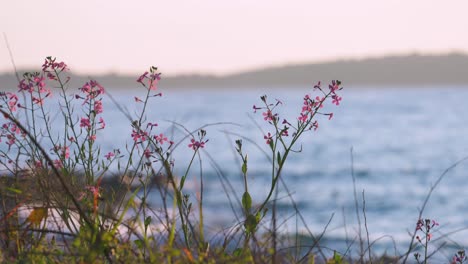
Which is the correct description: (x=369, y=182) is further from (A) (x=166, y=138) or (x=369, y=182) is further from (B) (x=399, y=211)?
(A) (x=166, y=138)

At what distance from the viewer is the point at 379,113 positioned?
96.2 m

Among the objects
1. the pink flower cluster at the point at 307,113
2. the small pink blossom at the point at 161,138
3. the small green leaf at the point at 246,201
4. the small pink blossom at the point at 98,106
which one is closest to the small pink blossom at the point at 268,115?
the pink flower cluster at the point at 307,113

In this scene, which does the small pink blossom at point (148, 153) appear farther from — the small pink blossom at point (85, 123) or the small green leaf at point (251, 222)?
the small green leaf at point (251, 222)

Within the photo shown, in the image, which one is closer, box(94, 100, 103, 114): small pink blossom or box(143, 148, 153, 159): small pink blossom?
box(143, 148, 153, 159): small pink blossom

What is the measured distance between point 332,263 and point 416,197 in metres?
27.0

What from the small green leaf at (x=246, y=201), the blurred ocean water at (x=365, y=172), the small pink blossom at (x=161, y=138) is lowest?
the small green leaf at (x=246, y=201)

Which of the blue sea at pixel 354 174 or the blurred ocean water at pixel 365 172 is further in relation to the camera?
the blurred ocean water at pixel 365 172

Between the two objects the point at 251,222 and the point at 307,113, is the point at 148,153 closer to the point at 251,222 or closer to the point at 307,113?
the point at 251,222

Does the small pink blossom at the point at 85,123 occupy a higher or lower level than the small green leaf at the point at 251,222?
higher

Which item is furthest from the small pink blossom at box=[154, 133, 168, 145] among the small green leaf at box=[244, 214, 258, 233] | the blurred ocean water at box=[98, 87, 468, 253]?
the small green leaf at box=[244, 214, 258, 233]

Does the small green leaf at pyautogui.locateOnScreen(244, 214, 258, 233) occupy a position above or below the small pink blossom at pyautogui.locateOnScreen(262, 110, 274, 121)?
below

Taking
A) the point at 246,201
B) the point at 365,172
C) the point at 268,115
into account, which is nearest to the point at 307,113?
the point at 268,115

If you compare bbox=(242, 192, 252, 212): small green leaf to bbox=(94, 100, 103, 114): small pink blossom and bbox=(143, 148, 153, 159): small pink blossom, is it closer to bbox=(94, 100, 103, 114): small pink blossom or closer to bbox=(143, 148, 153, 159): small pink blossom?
bbox=(143, 148, 153, 159): small pink blossom

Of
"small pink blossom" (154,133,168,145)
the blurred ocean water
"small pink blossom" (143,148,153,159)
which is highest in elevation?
the blurred ocean water
